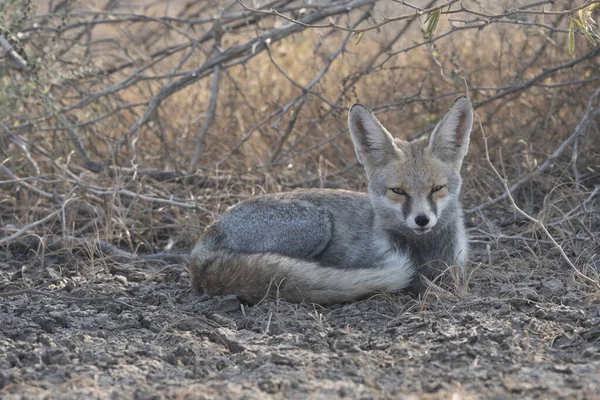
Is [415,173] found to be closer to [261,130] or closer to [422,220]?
[422,220]

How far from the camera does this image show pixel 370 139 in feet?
15.8

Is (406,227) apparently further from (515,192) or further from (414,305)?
(515,192)

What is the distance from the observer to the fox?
14.2 ft

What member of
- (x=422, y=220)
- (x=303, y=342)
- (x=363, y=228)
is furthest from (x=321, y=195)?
(x=303, y=342)

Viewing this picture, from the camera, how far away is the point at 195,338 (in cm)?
371

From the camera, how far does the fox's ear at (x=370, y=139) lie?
→ 471 centimetres

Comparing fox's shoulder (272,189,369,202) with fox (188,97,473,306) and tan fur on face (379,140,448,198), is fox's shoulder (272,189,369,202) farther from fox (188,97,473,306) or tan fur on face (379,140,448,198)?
tan fur on face (379,140,448,198)

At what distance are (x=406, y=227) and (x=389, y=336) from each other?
1.16 meters

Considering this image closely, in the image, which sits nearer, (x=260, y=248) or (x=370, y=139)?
(x=260, y=248)

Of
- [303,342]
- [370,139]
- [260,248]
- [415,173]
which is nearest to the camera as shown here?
[303,342]

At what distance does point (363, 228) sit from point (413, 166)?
0.54 metres

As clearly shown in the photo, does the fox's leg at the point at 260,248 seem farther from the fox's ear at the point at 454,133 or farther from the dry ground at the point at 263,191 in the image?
the fox's ear at the point at 454,133

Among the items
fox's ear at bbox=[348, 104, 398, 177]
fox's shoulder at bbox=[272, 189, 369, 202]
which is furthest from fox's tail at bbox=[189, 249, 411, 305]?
fox's ear at bbox=[348, 104, 398, 177]

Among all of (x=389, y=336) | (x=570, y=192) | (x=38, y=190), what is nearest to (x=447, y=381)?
(x=389, y=336)
